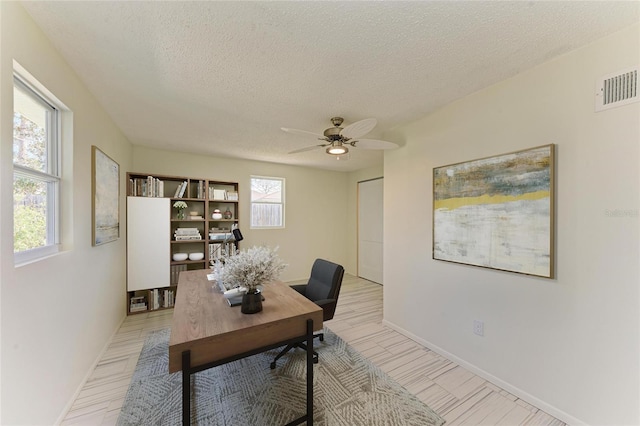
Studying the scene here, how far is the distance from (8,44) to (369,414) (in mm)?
2888

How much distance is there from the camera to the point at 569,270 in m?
1.59

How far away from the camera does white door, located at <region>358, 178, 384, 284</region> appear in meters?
4.88

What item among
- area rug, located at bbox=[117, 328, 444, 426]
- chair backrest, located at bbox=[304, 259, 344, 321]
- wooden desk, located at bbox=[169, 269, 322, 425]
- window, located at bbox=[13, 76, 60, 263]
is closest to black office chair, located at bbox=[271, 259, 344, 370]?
chair backrest, located at bbox=[304, 259, 344, 321]

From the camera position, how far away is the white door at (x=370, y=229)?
4.88 m

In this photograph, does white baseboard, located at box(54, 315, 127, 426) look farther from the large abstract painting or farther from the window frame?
the large abstract painting

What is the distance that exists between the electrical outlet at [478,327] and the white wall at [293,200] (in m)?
3.41

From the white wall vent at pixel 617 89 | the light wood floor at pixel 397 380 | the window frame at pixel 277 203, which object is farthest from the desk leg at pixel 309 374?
the window frame at pixel 277 203

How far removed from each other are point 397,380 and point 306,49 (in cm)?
258

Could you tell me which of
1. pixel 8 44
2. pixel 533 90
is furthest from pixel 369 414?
pixel 8 44

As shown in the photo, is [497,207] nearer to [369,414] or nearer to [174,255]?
[369,414]

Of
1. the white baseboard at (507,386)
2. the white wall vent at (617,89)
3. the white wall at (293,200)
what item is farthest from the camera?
the white wall at (293,200)

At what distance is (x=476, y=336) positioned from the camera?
209cm

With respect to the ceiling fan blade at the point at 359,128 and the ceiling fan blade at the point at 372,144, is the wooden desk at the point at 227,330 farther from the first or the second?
the ceiling fan blade at the point at 372,144

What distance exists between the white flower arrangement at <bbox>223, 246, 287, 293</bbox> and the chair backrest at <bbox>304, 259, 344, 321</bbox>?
2.96 ft
